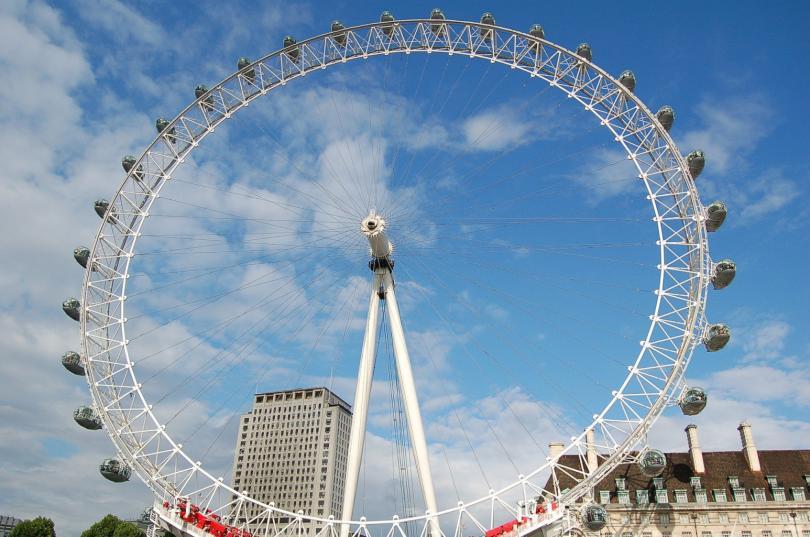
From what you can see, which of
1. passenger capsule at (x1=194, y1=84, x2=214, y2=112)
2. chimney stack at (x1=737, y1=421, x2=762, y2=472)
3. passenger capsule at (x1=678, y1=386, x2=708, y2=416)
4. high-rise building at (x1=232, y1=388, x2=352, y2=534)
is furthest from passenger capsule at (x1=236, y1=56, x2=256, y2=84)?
high-rise building at (x1=232, y1=388, x2=352, y2=534)

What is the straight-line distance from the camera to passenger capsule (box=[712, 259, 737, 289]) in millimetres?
45344

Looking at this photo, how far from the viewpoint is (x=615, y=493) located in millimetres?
66312

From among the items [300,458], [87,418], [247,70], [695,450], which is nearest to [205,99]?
[247,70]

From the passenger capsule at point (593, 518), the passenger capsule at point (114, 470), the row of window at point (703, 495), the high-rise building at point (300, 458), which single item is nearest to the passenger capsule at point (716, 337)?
the passenger capsule at point (593, 518)

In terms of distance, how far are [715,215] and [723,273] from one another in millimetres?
4308

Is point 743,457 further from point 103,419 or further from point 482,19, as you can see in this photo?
point 103,419

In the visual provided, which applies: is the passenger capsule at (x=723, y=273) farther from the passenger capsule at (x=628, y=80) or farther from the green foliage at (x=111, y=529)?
the green foliage at (x=111, y=529)

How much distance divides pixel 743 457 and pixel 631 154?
119ft

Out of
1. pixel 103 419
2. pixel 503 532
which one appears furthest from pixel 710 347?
pixel 103 419

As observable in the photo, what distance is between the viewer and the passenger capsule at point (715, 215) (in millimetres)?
46969

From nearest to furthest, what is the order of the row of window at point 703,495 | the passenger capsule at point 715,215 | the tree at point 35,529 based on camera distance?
the passenger capsule at point 715,215 < the row of window at point 703,495 < the tree at point 35,529

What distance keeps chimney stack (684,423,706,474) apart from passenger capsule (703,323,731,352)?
26725 mm

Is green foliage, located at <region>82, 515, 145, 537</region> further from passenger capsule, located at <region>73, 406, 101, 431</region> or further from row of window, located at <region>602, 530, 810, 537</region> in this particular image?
row of window, located at <region>602, 530, 810, 537</region>

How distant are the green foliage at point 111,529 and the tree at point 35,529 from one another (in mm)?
4370
